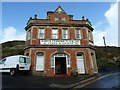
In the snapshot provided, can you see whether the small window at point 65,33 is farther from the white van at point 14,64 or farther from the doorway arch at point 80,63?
the white van at point 14,64

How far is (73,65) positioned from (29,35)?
7.84 meters

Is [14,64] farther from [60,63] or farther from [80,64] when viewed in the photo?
[80,64]

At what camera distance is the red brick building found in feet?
78.0

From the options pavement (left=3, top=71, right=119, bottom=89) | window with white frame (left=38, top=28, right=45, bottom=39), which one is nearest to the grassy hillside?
window with white frame (left=38, top=28, right=45, bottom=39)

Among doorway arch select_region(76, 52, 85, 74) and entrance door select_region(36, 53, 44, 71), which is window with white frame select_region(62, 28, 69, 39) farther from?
entrance door select_region(36, 53, 44, 71)

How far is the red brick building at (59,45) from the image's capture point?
2376 cm

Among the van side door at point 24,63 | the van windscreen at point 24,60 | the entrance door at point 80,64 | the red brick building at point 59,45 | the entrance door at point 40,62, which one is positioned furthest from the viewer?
the entrance door at point 80,64

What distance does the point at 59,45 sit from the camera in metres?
24.2

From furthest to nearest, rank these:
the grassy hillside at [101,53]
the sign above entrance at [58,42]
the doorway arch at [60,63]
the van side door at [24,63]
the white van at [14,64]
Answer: the grassy hillside at [101,53]
the sign above entrance at [58,42]
the doorway arch at [60,63]
the van side door at [24,63]
the white van at [14,64]

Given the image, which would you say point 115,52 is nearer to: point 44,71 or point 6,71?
point 44,71

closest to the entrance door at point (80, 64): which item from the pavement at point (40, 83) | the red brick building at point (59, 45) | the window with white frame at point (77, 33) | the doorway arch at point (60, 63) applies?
the red brick building at point (59, 45)

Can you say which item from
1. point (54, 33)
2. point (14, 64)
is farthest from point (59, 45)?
point (14, 64)

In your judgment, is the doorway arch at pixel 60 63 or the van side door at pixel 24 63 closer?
the van side door at pixel 24 63

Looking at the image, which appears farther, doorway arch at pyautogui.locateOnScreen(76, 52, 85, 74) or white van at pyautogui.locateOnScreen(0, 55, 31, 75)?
doorway arch at pyautogui.locateOnScreen(76, 52, 85, 74)
